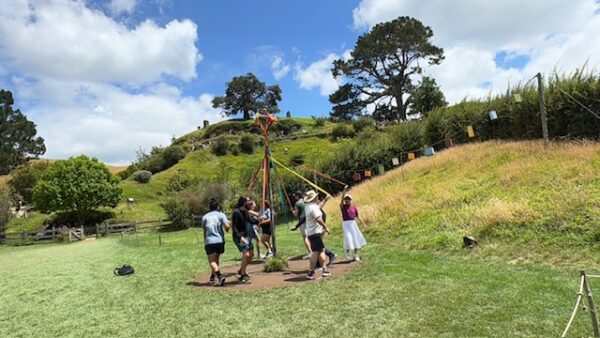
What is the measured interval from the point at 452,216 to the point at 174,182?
126 feet

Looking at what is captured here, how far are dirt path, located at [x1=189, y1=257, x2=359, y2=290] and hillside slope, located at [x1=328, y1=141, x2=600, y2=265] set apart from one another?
2.94 metres

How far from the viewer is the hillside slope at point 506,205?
9.15m

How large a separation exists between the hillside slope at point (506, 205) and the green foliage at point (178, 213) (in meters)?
16.4

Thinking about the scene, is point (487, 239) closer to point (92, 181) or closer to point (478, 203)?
point (478, 203)

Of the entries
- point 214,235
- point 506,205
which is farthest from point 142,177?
point 506,205

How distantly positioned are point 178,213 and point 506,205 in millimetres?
A: 26299

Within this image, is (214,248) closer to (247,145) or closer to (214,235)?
(214,235)

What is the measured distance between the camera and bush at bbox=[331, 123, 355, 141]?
56.5 meters

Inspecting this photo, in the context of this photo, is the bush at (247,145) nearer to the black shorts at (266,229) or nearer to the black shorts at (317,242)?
the black shorts at (266,229)

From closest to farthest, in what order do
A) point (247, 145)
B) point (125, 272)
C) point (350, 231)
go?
point (350, 231) → point (125, 272) → point (247, 145)

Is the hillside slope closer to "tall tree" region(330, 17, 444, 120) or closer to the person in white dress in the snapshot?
the person in white dress

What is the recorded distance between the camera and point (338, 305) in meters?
6.19

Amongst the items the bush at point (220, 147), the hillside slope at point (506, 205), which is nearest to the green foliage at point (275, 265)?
the hillside slope at point (506, 205)

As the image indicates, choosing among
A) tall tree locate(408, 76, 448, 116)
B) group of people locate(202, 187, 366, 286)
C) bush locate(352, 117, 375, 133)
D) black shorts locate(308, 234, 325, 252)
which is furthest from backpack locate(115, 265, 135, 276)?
bush locate(352, 117, 375, 133)
